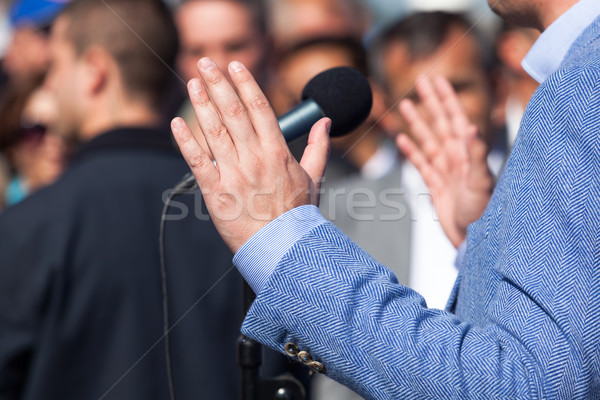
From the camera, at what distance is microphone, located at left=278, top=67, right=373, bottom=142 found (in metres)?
1.19

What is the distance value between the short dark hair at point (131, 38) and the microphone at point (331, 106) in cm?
114

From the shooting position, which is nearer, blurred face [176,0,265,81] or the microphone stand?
the microphone stand

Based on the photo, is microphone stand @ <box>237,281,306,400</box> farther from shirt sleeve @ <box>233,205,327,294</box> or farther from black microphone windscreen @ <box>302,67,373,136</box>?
black microphone windscreen @ <box>302,67,373,136</box>

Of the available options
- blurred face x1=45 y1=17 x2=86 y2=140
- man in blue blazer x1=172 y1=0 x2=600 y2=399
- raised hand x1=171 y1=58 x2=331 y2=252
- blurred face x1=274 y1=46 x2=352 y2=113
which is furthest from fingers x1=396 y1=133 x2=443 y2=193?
blurred face x1=274 y1=46 x2=352 y2=113

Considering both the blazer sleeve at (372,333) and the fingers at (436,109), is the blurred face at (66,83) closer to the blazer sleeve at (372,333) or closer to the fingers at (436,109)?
the fingers at (436,109)

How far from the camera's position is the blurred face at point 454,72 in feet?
9.29

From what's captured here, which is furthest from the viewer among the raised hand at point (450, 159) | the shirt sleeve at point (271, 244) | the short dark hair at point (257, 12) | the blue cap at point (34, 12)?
the blue cap at point (34, 12)

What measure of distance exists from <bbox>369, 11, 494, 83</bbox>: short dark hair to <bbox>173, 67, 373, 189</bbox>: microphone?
1595mm

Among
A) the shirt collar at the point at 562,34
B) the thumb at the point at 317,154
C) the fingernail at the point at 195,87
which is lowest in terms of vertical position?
the thumb at the point at 317,154

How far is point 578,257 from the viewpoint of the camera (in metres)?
0.79

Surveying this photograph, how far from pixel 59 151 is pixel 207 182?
126 inches

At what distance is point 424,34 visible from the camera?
2.98 m

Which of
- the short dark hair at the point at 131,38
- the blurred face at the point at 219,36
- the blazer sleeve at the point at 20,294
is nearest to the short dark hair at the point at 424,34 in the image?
the blurred face at the point at 219,36

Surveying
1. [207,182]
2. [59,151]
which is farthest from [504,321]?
[59,151]
